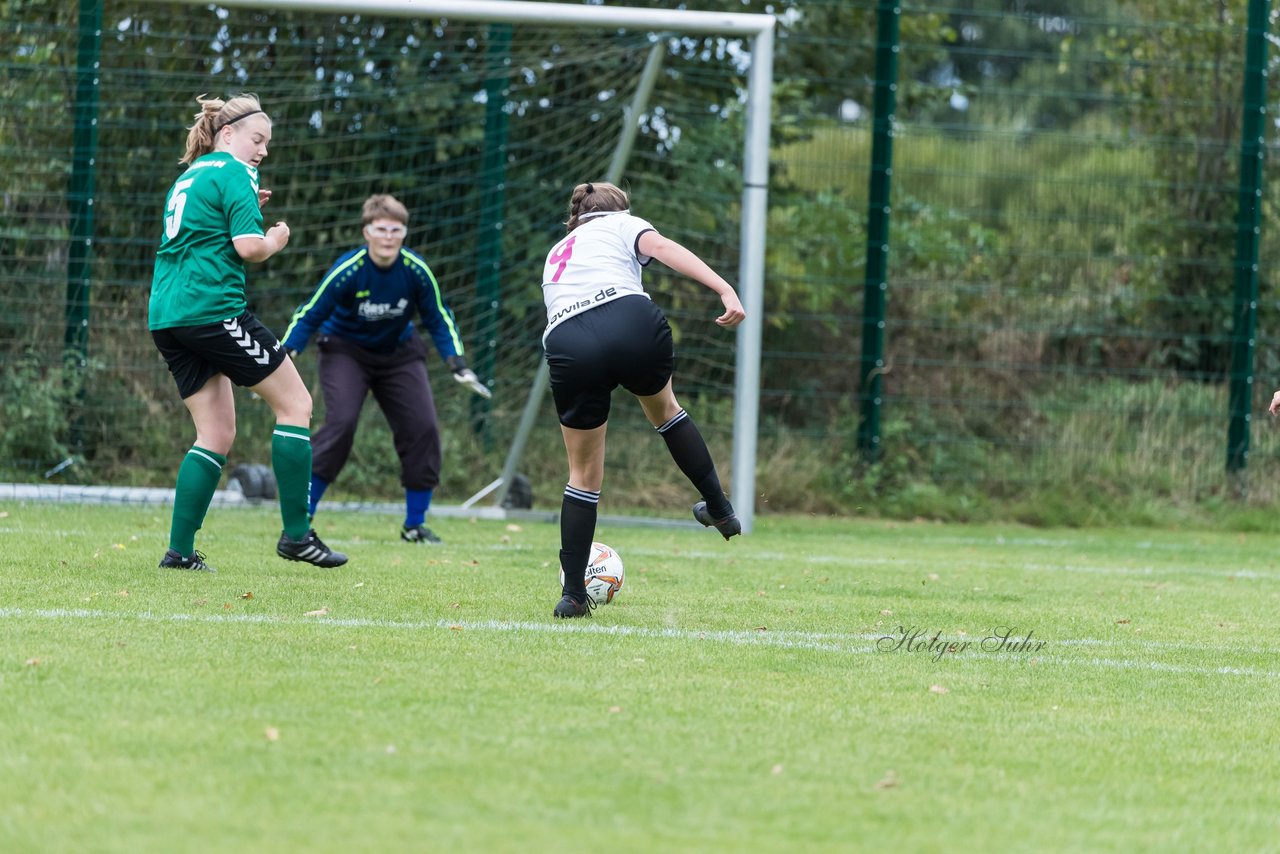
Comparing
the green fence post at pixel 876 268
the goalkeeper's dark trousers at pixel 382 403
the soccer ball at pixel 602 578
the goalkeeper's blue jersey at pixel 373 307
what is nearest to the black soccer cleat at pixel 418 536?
the goalkeeper's dark trousers at pixel 382 403

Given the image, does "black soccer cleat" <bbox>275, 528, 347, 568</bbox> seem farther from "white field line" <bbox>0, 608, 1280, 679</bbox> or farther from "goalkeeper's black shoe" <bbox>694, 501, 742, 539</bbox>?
"goalkeeper's black shoe" <bbox>694, 501, 742, 539</bbox>

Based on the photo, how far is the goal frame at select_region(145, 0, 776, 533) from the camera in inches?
378

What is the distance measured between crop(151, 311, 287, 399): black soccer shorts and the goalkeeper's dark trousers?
2009 millimetres

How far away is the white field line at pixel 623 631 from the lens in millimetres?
5078

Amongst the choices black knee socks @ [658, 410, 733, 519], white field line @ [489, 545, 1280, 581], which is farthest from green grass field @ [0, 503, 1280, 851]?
white field line @ [489, 545, 1280, 581]

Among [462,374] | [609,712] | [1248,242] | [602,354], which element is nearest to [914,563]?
[462,374]

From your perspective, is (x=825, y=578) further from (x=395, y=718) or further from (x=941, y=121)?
(x=941, y=121)

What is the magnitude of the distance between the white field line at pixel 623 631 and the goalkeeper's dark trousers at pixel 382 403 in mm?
3198

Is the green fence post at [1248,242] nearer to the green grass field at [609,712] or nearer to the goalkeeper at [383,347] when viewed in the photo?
the green grass field at [609,712]

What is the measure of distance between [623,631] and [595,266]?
1.26 m

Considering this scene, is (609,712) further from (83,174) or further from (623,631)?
(83,174)

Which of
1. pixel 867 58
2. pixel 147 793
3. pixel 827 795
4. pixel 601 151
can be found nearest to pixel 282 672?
pixel 147 793

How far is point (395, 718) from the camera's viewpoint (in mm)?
3793

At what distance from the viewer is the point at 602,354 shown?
211 inches
